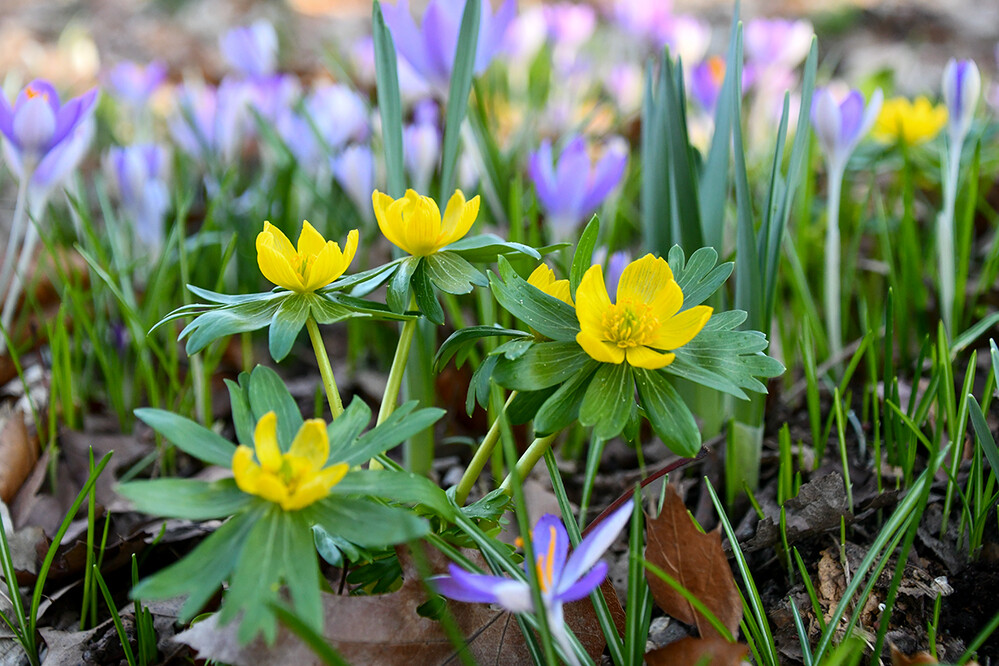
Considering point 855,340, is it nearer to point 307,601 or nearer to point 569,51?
point 307,601

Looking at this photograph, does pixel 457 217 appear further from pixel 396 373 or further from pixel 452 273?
pixel 396 373

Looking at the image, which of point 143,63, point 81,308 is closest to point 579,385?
point 81,308

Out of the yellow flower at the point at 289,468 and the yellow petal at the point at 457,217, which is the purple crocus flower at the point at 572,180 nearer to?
the yellow petal at the point at 457,217

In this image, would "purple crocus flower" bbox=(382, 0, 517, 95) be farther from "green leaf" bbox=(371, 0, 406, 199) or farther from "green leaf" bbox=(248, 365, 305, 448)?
"green leaf" bbox=(248, 365, 305, 448)

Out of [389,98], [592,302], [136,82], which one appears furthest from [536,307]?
[136,82]

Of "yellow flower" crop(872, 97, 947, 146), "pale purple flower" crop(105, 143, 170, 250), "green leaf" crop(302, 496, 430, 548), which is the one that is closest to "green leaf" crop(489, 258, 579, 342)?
"green leaf" crop(302, 496, 430, 548)

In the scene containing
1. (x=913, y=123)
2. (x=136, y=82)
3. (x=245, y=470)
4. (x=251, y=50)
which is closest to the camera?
(x=245, y=470)
